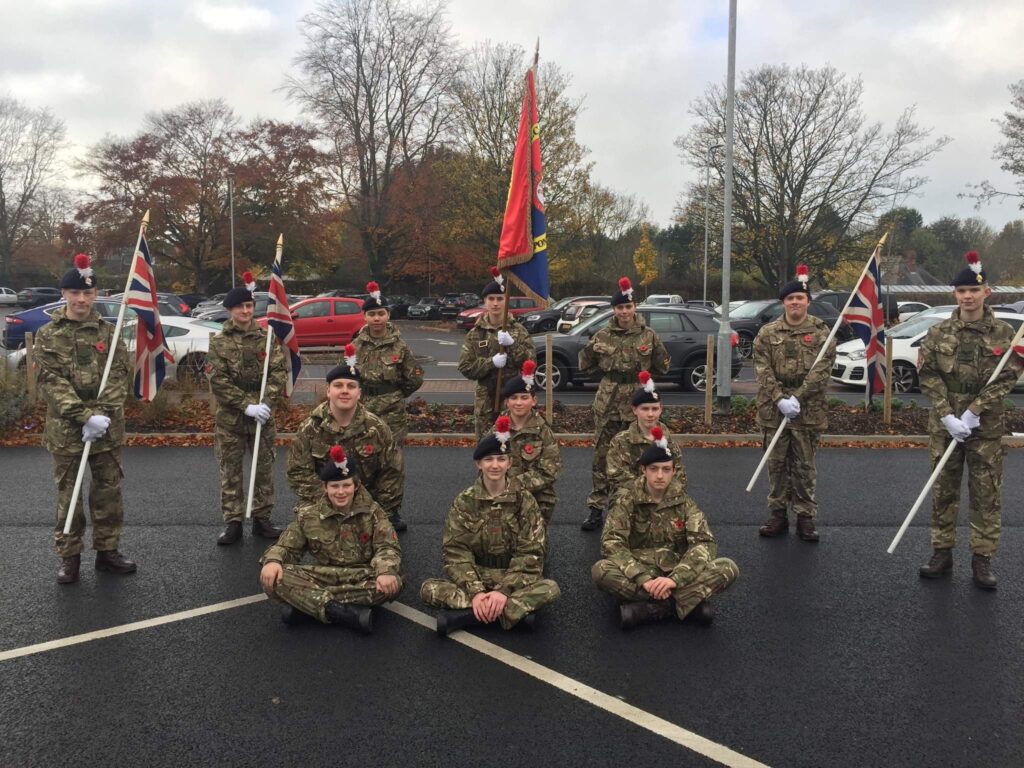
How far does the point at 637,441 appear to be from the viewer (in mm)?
5746

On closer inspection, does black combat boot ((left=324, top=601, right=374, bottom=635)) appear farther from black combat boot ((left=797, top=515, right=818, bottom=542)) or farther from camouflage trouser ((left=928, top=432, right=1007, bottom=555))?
camouflage trouser ((left=928, top=432, right=1007, bottom=555))

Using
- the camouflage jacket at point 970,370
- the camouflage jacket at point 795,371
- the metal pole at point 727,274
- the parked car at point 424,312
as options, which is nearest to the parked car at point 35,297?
the parked car at point 424,312

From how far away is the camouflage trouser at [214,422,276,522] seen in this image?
6.32 metres

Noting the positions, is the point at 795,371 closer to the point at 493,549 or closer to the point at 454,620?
the point at 493,549

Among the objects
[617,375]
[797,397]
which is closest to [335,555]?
[617,375]

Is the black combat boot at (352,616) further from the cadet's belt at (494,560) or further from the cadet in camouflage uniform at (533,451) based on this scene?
the cadet in camouflage uniform at (533,451)

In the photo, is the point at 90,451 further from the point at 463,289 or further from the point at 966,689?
the point at 463,289

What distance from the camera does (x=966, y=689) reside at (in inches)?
156

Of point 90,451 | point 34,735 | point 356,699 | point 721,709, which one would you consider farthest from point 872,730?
point 90,451

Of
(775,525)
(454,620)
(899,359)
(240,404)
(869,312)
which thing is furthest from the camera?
(899,359)

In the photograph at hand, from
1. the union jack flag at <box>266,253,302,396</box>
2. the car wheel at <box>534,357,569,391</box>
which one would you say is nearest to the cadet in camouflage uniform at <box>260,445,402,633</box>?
the union jack flag at <box>266,253,302,396</box>

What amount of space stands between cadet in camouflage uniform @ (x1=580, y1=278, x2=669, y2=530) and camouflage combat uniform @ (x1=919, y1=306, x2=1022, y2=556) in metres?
2.14

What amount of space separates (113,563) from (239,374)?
1.69 metres

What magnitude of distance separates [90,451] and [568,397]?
966cm
